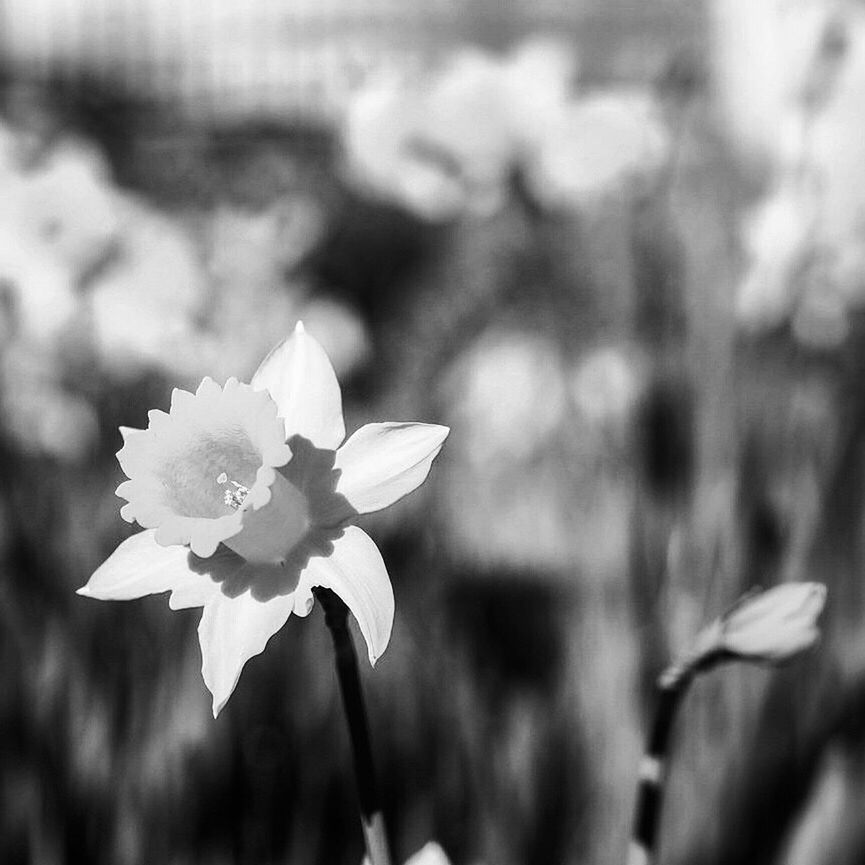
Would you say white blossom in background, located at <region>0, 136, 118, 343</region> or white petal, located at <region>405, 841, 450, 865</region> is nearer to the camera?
white petal, located at <region>405, 841, 450, 865</region>

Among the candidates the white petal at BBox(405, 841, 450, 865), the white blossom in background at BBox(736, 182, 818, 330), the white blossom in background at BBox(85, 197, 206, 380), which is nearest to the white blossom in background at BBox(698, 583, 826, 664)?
the white petal at BBox(405, 841, 450, 865)

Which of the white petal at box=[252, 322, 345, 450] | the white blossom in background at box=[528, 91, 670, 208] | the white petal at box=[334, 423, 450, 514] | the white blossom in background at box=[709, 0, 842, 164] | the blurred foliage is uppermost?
the white blossom in background at box=[709, 0, 842, 164]

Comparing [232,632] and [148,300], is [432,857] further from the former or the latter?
[148,300]

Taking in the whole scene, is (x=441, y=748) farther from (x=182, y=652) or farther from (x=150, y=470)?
(x=150, y=470)

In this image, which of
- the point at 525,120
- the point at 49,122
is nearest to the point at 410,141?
the point at 525,120

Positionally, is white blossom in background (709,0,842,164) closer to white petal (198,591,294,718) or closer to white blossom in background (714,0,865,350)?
white blossom in background (714,0,865,350)

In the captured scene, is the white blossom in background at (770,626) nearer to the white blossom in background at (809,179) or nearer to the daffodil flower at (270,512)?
the daffodil flower at (270,512)

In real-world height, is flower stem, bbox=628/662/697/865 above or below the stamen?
below

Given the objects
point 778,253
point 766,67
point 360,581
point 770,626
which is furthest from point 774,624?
point 766,67
